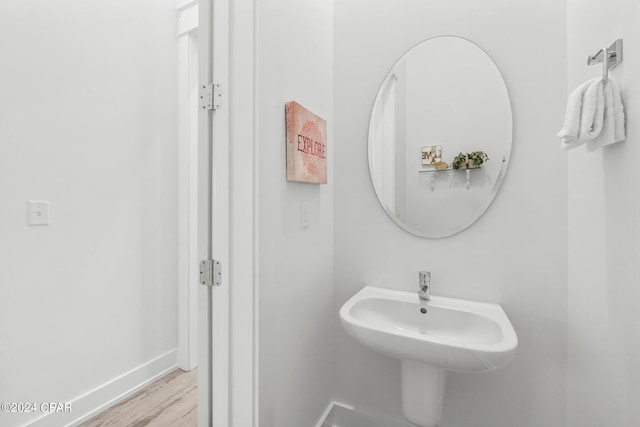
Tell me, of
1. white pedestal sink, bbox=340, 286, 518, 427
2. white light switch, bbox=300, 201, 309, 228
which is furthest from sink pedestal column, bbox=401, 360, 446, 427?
white light switch, bbox=300, 201, 309, 228

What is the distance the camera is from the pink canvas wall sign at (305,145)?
1.22 m

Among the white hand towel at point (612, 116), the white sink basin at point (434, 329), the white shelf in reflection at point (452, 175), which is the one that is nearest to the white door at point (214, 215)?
the white sink basin at point (434, 329)

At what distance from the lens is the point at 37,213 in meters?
1.45

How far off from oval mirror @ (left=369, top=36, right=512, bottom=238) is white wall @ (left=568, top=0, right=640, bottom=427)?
11.7 inches

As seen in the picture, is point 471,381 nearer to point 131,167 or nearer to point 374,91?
point 374,91

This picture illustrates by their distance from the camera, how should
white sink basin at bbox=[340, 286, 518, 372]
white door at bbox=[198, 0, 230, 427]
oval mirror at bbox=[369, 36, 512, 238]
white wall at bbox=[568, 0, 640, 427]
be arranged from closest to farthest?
white wall at bbox=[568, 0, 640, 427] → white sink basin at bbox=[340, 286, 518, 372] → white door at bbox=[198, 0, 230, 427] → oval mirror at bbox=[369, 36, 512, 238]

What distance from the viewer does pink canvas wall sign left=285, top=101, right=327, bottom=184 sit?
1216 mm

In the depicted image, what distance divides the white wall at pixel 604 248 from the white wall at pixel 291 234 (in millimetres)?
1069

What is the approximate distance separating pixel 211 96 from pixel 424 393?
1.45 meters

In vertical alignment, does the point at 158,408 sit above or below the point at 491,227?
below

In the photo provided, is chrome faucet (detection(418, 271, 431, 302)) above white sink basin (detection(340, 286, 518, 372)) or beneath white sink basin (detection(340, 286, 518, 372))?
above

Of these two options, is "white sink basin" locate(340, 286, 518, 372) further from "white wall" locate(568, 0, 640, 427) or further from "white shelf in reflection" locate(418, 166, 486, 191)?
"white shelf in reflection" locate(418, 166, 486, 191)

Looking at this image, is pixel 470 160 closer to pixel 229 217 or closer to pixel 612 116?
pixel 612 116

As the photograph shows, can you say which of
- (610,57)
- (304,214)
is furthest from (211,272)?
(610,57)
